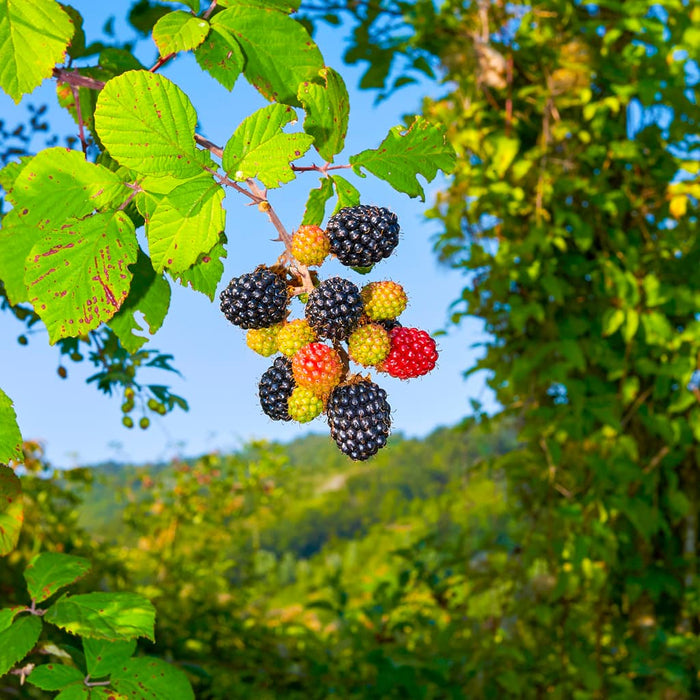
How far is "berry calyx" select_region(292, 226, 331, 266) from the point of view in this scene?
0.72 m

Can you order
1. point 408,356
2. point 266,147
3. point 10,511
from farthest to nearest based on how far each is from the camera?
point 10,511
point 408,356
point 266,147

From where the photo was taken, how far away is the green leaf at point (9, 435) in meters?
0.77

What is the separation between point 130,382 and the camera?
1.65 m

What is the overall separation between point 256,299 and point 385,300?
0.45ft

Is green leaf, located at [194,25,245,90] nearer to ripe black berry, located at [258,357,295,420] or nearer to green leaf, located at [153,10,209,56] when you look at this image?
green leaf, located at [153,10,209,56]

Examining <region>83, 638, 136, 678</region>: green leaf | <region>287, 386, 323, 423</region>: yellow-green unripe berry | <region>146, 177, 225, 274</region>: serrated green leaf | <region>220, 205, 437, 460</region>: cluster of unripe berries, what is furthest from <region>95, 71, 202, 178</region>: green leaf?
<region>83, 638, 136, 678</region>: green leaf

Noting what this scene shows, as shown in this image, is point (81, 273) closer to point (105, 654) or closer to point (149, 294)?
point (149, 294)

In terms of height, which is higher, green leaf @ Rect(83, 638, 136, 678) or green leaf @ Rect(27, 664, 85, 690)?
green leaf @ Rect(83, 638, 136, 678)

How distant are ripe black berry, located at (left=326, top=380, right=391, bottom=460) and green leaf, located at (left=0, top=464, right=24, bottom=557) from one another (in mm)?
436

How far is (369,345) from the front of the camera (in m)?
0.76

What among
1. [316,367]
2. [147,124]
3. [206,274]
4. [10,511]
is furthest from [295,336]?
[10,511]

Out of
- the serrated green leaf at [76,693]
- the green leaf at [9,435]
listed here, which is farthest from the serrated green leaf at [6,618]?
the green leaf at [9,435]

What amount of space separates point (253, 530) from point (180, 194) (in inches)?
207

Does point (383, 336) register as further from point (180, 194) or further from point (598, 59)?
point (598, 59)
